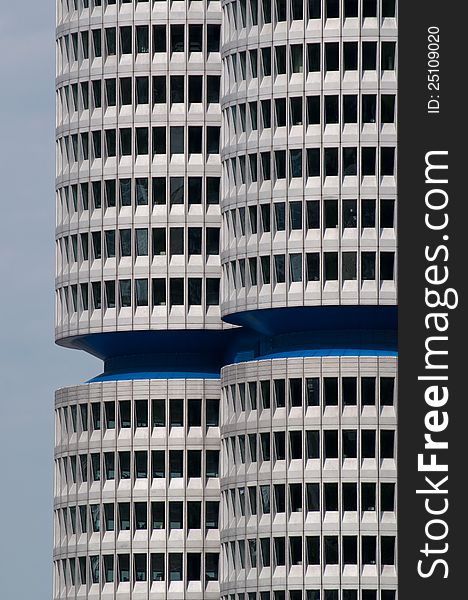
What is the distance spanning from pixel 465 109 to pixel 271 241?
43.7m

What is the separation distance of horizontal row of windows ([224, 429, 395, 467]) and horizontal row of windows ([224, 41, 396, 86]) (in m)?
22.7

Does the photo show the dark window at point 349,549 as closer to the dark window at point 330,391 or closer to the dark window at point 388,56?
the dark window at point 330,391

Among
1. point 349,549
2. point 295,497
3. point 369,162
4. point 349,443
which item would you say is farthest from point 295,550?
point 369,162

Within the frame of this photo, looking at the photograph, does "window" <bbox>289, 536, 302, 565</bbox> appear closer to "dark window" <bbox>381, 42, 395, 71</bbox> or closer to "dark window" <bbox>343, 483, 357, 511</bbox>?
"dark window" <bbox>343, 483, 357, 511</bbox>

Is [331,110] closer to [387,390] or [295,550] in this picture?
[387,390]

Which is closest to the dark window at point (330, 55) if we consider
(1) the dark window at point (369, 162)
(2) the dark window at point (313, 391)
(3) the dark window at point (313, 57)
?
(3) the dark window at point (313, 57)

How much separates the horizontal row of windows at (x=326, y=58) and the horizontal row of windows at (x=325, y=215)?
831 cm

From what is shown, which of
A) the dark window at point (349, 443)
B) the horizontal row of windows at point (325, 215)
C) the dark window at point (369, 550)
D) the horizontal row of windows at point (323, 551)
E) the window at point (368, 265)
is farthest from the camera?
the horizontal row of windows at point (325, 215)

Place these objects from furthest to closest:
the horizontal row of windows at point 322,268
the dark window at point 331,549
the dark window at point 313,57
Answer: the dark window at point 313,57
the horizontal row of windows at point 322,268
the dark window at point 331,549

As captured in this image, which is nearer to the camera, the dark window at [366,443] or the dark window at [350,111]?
the dark window at [366,443]

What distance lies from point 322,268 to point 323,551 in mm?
17574

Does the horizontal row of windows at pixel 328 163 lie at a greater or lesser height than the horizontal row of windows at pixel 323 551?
greater

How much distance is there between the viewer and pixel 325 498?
189 metres

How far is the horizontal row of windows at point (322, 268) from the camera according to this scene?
190m
